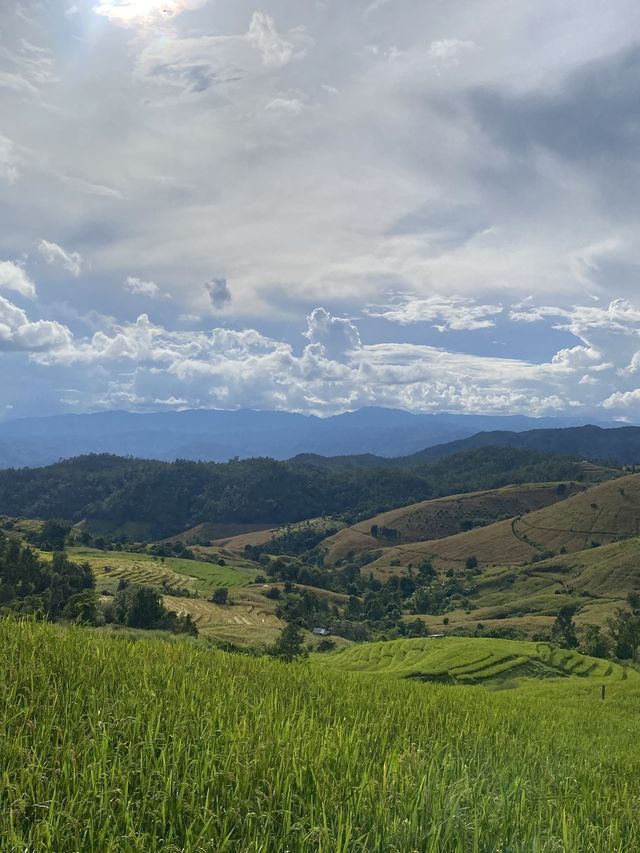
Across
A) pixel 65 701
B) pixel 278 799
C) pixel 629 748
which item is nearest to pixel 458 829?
pixel 278 799

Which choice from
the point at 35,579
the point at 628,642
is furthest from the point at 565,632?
the point at 35,579

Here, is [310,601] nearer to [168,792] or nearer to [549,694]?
[549,694]

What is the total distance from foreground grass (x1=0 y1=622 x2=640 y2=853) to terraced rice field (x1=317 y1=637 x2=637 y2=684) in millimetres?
45686

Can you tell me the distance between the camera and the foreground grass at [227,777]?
4.07 m

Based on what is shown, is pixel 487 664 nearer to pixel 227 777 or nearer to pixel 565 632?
pixel 227 777

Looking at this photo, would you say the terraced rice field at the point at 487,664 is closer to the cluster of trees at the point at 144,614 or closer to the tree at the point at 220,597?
the cluster of trees at the point at 144,614

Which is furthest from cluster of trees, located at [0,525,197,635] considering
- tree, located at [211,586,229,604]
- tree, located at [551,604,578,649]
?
tree, located at [551,604,578,649]

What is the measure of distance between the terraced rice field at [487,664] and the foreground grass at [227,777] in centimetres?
4569

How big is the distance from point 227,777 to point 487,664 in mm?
58808

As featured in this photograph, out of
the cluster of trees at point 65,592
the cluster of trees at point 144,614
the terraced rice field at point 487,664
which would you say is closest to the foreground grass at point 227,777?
the terraced rice field at point 487,664

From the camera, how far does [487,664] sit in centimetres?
→ 5703

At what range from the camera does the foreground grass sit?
160 inches

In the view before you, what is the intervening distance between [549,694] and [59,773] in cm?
4024

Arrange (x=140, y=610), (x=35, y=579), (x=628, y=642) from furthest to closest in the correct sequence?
(x=35, y=579) → (x=628, y=642) → (x=140, y=610)
